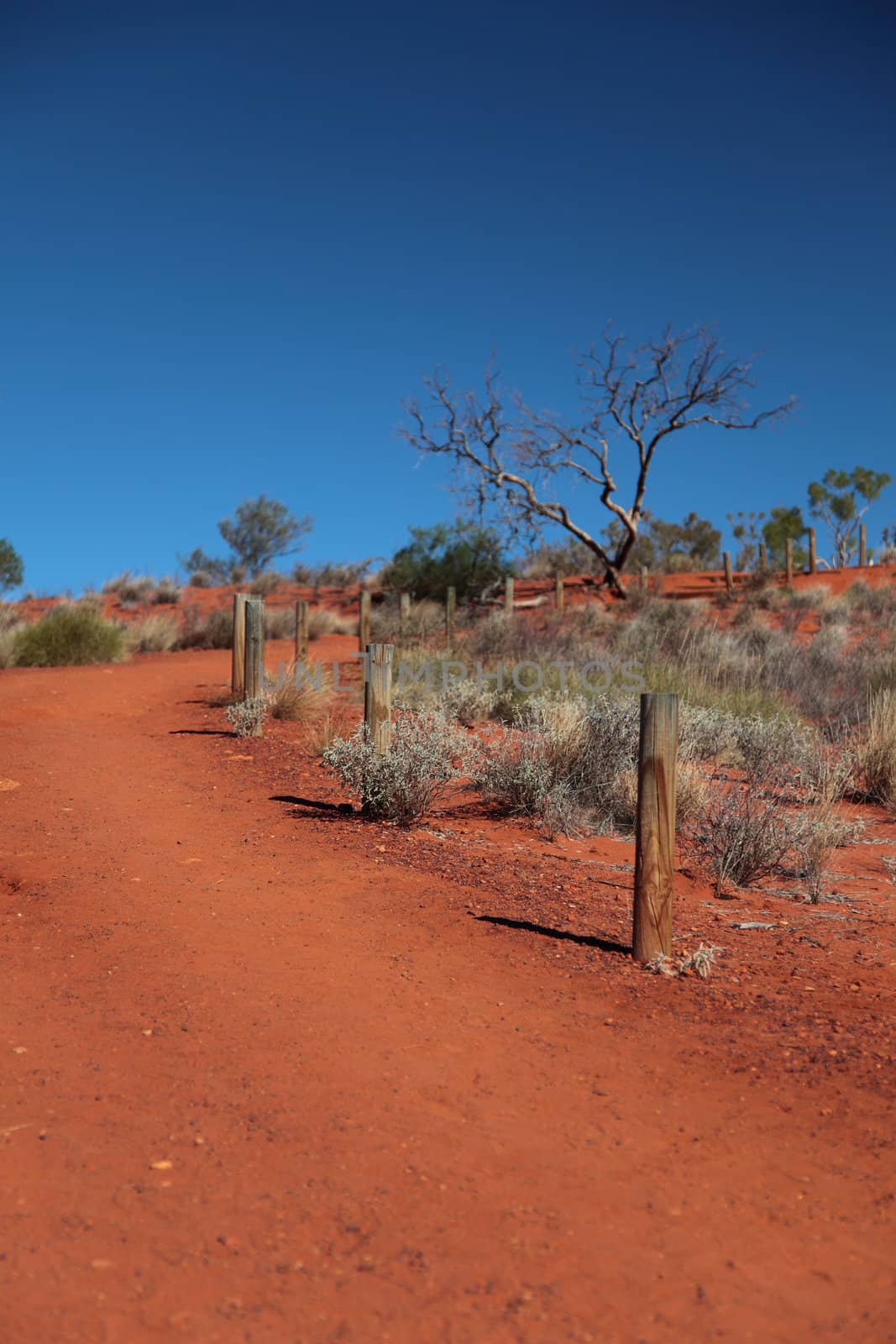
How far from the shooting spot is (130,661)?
68.6 ft

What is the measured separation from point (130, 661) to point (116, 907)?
15.3 metres

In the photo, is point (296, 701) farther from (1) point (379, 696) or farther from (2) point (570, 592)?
(2) point (570, 592)

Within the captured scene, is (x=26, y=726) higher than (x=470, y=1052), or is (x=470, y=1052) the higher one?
(x=26, y=726)

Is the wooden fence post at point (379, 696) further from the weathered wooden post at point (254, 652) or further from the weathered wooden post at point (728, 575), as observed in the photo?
the weathered wooden post at point (728, 575)

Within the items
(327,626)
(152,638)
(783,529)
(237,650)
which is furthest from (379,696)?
(783,529)

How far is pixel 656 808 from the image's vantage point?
550cm

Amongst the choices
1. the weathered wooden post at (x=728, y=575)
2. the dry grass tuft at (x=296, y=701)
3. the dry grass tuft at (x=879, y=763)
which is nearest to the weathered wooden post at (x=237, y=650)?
the dry grass tuft at (x=296, y=701)

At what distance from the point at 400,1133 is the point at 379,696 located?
5380 millimetres

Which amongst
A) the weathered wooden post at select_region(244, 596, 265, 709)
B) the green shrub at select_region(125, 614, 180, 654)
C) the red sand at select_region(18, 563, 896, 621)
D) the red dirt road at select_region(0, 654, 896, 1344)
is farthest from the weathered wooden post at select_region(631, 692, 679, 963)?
the red sand at select_region(18, 563, 896, 621)

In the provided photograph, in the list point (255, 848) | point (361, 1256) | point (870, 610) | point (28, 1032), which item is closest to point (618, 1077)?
point (361, 1256)

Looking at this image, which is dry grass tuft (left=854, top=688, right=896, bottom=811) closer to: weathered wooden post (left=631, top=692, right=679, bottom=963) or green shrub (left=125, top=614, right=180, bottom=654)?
weathered wooden post (left=631, top=692, right=679, bottom=963)

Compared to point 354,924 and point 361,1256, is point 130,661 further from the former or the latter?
point 361,1256

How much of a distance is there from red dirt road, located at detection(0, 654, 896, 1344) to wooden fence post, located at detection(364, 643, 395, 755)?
2.34 m

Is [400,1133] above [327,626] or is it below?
below
